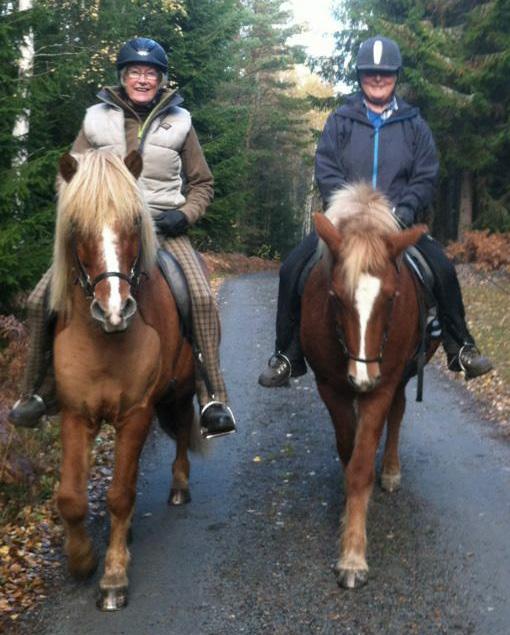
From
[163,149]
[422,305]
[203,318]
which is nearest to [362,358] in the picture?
[422,305]

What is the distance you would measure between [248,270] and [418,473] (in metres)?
28.7

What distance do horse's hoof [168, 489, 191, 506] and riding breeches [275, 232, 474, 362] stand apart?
139cm

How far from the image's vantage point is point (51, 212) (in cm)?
916

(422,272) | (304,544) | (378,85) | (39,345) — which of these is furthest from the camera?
(378,85)

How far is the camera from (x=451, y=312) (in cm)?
635

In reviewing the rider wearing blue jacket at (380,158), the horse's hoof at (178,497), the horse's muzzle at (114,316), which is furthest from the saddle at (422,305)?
the horse's muzzle at (114,316)

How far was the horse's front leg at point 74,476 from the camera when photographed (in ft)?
15.1

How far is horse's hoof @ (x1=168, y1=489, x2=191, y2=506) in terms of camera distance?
247 inches

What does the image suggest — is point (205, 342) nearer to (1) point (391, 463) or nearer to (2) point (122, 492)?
(2) point (122, 492)

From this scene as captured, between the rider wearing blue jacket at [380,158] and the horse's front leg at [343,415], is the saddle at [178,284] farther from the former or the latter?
the horse's front leg at [343,415]

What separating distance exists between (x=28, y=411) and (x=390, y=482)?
3002 millimetres

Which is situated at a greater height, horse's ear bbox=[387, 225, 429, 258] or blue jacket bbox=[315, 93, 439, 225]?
blue jacket bbox=[315, 93, 439, 225]

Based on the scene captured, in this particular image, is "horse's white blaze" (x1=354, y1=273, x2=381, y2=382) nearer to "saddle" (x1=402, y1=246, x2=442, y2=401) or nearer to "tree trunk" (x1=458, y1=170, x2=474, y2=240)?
"saddle" (x1=402, y1=246, x2=442, y2=401)

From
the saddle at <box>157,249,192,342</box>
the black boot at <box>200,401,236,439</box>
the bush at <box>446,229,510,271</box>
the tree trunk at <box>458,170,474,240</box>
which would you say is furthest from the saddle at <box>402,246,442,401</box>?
the tree trunk at <box>458,170,474,240</box>
